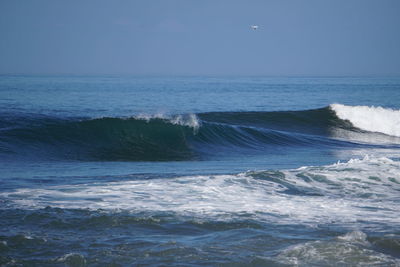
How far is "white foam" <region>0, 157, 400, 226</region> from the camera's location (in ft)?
24.3

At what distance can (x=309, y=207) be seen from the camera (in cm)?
790

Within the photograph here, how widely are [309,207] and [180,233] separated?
2.50 m

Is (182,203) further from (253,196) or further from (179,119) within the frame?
(179,119)

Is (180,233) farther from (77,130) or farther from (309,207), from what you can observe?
(77,130)

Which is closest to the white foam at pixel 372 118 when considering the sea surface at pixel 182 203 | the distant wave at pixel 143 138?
the distant wave at pixel 143 138

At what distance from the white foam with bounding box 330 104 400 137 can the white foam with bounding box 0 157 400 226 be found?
54.2 feet

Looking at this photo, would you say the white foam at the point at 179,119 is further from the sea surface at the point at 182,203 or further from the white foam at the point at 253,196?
the white foam at the point at 253,196

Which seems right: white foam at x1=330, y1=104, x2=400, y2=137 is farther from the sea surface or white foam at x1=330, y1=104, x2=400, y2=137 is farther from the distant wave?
the sea surface

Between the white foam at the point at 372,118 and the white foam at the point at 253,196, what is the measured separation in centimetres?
1653

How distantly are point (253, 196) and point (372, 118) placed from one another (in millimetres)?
20891

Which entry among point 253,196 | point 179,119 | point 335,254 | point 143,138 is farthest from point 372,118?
point 335,254

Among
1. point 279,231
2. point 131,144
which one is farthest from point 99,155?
point 279,231

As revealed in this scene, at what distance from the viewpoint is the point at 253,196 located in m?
8.59

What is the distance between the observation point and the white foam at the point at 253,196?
7398 mm
